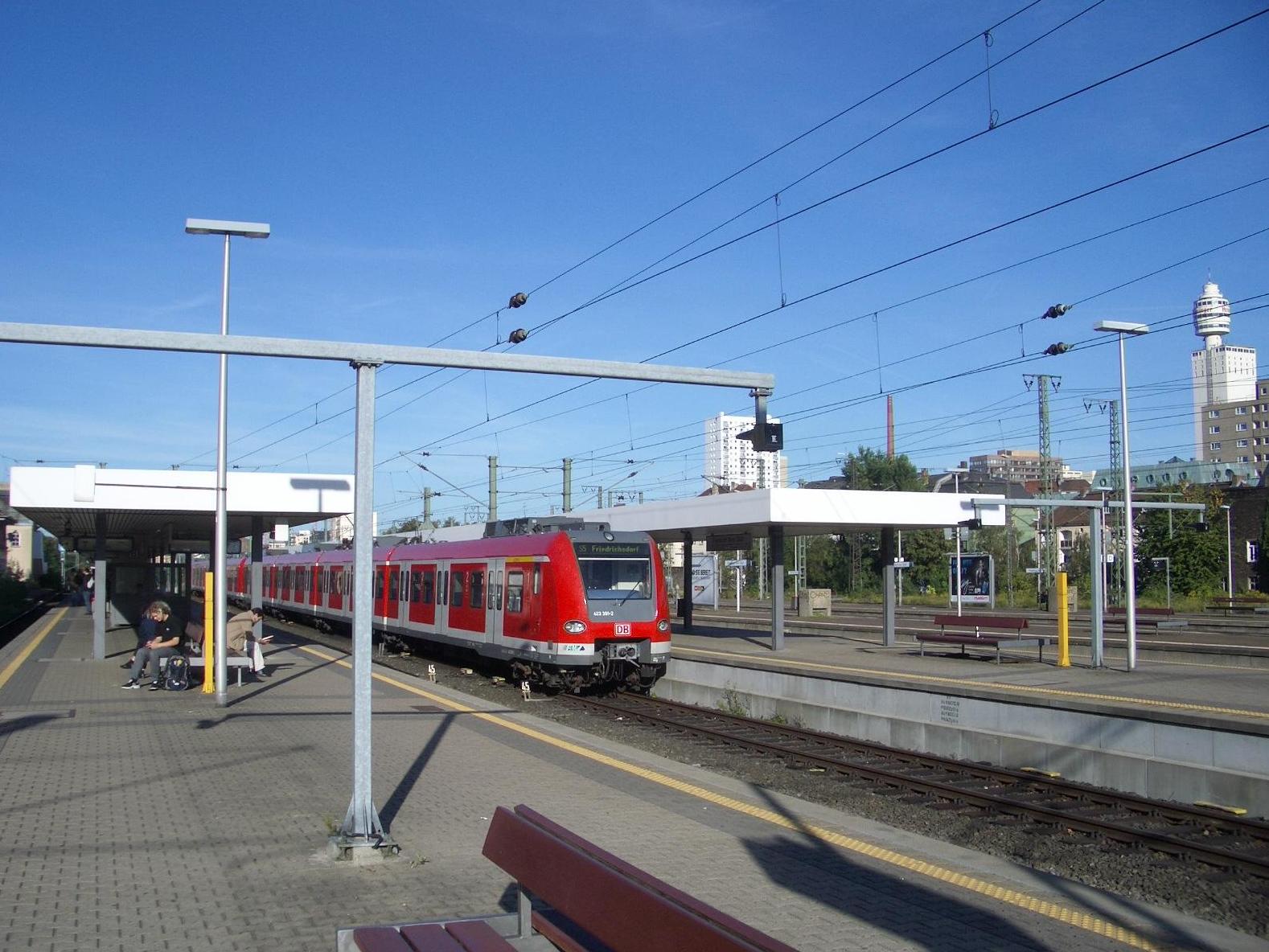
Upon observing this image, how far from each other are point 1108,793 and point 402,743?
7.20 m

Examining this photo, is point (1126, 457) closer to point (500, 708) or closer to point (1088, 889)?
point (500, 708)

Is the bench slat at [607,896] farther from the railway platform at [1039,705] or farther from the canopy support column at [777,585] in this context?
the canopy support column at [777,585]

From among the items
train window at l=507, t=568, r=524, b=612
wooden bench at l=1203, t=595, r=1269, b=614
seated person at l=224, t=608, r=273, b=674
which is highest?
train window at l=507, t=568, r=524, b=612

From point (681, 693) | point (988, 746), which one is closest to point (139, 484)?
point (681, 693)

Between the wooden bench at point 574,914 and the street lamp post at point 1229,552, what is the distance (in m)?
56.4

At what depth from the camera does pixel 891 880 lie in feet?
23.4

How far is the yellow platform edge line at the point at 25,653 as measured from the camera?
19.4 m

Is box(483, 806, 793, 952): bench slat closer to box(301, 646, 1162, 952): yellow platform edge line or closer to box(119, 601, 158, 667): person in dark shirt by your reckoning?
box(301, 646, 1162, 952): yellow platform edge line

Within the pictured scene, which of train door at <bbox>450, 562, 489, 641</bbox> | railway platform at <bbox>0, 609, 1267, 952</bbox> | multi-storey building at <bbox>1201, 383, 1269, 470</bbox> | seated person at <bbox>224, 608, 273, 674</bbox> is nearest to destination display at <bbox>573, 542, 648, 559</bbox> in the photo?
train door at <bbox>450, 562, 489, 641</bbox>

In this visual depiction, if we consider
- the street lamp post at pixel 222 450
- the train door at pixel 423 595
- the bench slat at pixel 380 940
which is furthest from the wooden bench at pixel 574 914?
the train door at pixel 423 595

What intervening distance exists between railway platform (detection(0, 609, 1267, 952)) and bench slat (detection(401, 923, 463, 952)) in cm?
85

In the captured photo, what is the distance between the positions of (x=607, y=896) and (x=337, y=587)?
29.7 metres

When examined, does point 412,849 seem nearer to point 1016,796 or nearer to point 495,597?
point 1016,796

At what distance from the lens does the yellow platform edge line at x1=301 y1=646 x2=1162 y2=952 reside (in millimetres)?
6289
